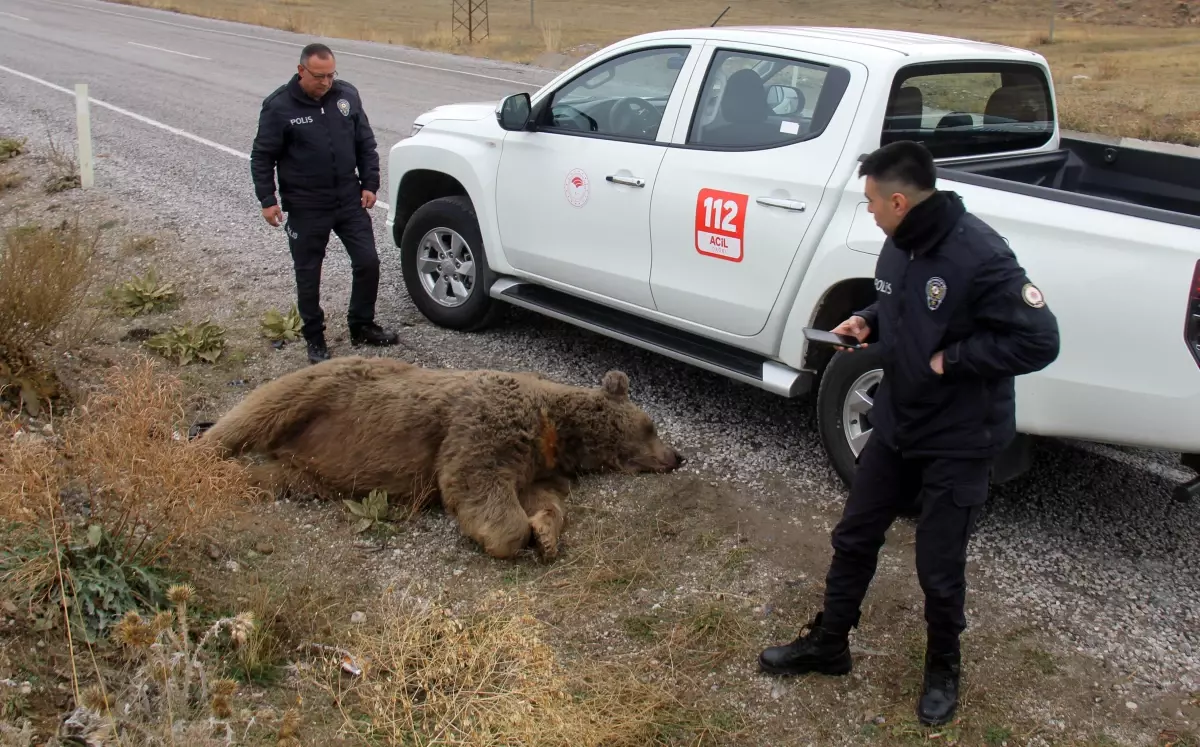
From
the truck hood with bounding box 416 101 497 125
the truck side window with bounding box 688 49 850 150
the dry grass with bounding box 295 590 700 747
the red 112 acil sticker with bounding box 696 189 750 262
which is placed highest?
the truck side window with bounding box 688 49 850 150

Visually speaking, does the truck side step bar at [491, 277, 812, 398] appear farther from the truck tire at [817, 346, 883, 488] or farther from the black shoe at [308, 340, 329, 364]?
the black shoe at [308, 340, 329, 364]

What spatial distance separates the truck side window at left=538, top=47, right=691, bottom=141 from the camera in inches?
249

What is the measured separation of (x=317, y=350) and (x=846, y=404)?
147 inches

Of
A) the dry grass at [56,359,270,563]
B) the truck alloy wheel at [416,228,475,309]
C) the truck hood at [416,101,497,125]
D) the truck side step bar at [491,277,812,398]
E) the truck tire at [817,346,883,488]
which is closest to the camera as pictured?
the dry grass at [56,359,270,563]

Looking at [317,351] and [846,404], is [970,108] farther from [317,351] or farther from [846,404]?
[317,351]

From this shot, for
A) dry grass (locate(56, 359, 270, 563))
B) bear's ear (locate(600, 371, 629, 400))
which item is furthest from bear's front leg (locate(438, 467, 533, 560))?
dry grass (locate(56, 359, 270, 563))

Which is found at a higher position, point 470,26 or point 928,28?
point 928,28

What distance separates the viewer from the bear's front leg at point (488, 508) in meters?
4.95

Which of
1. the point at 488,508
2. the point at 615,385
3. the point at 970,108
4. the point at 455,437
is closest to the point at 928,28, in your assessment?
the point at 970,108

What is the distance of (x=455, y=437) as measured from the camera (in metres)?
5.23

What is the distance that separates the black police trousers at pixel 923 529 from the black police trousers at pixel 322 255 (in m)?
4.38

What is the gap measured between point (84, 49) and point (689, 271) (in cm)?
2368

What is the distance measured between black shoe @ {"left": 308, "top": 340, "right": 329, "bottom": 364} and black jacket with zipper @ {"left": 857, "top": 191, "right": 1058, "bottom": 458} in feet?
14.8

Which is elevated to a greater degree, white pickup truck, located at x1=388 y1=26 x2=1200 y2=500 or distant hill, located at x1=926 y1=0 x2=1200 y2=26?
distant hill, located at x1=926 y1=0 x2=1200 y2=26
